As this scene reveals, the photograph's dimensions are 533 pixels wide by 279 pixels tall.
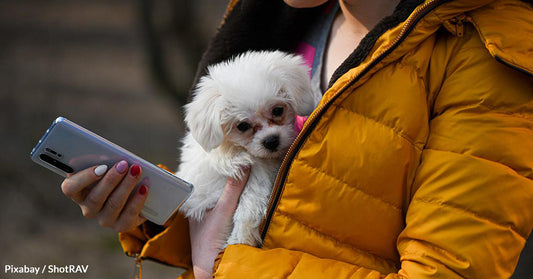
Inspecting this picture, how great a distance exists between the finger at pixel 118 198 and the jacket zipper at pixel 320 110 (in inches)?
14.6

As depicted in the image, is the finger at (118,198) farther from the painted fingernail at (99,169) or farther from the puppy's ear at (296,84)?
the puppy's ear at (296,84)

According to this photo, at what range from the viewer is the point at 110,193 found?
4.53ft

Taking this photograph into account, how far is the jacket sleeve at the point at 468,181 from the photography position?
108 centimetres

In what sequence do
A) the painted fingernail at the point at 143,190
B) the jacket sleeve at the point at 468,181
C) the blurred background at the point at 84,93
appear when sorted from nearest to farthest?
the jacket sleeve at the point at 468,181, the painted fingernail at the point at 143,190, the blurred background at the point at 84,93

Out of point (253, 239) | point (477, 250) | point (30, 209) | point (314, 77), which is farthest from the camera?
point (30, 209)

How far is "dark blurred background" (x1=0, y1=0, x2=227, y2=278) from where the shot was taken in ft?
13.3

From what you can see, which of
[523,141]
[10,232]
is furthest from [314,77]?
[10,232]

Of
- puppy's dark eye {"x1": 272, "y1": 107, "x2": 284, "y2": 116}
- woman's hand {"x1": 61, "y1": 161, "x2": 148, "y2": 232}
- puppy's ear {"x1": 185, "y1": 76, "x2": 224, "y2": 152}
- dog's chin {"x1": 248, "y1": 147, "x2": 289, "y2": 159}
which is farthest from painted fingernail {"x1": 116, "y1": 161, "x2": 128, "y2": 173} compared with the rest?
puppy's dark eye {"x1": 272, "y1": 107, "x2": 284, "y2": 116}

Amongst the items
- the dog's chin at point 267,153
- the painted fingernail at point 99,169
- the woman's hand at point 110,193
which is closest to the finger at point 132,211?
the woman's hand at point 110,193

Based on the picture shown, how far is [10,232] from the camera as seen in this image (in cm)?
407

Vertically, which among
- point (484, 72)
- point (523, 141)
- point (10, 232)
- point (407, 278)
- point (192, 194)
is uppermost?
point (484, 72)

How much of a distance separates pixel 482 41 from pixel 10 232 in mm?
4036

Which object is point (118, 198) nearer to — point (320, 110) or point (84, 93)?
point (320, 110)

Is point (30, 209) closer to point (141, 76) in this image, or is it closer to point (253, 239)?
point (141, 76)
